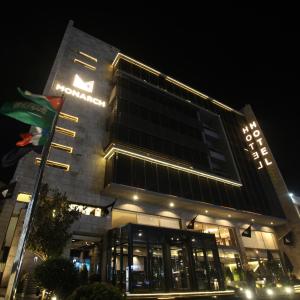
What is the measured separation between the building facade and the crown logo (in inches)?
6.6

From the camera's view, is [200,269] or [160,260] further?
[200,269]

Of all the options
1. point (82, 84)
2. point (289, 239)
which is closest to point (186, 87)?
point (82, 84)

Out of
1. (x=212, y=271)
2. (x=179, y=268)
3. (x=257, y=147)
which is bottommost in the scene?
(x=212, y=271)

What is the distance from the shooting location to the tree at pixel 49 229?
17719 mm

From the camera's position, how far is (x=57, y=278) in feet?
47.6

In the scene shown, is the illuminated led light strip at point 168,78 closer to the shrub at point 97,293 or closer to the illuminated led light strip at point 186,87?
the illuminated led light strip at point 186,87

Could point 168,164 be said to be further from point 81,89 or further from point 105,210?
point 81,89

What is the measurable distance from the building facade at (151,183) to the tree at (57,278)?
5.68 meters

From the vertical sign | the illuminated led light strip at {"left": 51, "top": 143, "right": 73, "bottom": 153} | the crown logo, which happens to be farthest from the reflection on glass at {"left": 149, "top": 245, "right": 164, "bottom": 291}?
the vertical sign

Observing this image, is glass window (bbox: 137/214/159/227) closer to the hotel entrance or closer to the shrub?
the hotel entrance

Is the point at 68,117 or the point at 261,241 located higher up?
the point at 68,117

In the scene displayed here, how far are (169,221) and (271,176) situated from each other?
84.1 ft

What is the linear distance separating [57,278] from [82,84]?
26.8 m

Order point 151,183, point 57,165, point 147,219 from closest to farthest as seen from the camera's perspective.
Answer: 1. point 57,165
2. point 151,183
3. point 147,219
